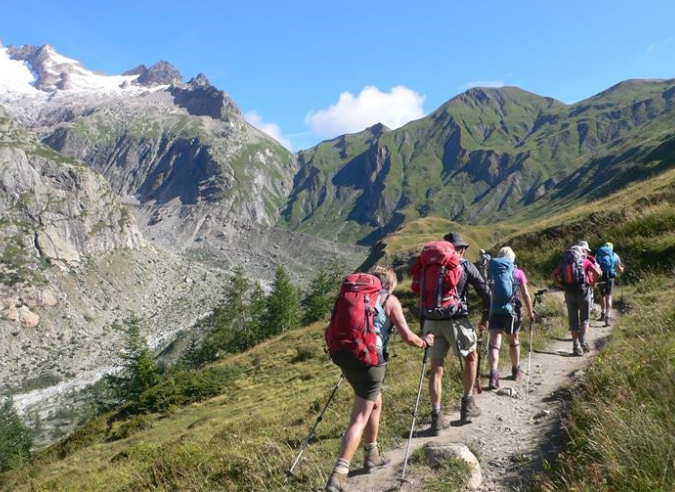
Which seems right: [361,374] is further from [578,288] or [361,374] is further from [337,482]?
[578,288]

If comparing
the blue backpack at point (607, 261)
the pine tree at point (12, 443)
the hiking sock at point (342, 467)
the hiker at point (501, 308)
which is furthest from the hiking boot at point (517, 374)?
the pine tree at point (12, 443)

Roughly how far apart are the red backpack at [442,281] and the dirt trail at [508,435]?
2029 millimetres

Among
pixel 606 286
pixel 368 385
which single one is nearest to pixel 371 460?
pixel 368 385

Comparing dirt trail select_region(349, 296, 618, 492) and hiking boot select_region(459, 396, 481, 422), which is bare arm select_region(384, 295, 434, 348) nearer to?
dirt trail select_region(349, 296, 618, 492)

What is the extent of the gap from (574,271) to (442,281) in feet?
20.9

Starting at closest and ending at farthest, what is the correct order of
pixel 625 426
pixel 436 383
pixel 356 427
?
1. pixel 625 426
2. pixel 356 427
3. pixel 436 383

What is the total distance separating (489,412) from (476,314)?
10665mm

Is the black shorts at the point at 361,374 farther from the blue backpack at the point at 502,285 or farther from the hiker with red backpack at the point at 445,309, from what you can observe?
the blue backpack at the point at 502,285

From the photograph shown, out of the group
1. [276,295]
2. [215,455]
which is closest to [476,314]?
[215,455]

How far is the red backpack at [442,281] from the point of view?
24.3ft

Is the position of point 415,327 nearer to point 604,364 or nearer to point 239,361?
point 604,364

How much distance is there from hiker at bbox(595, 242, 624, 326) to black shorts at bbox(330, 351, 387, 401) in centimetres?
1123

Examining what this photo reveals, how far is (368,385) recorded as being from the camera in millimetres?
6105

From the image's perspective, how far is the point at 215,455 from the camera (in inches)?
350
